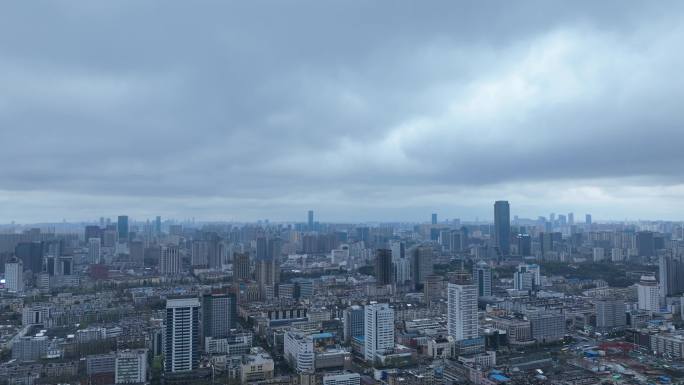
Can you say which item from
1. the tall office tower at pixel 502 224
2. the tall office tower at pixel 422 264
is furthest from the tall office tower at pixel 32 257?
the tall office tower at pixel 502 224

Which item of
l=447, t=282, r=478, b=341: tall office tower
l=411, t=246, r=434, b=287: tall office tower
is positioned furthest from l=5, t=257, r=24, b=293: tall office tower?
l=447, t=282, r=478, b=341: tall office tower

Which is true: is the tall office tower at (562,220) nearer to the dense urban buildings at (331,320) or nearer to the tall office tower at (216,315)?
the dense urban buildings at (331,320)

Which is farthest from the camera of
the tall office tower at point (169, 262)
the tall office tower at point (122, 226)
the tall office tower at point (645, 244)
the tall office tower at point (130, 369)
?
the tall office tower at point (122, 226)

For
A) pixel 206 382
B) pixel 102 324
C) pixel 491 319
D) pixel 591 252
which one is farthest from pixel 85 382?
pixel 591 252

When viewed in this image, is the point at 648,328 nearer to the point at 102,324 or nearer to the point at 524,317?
the point at 524,317

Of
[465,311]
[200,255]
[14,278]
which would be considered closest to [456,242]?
[200,255]

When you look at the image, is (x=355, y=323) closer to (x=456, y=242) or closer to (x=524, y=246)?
(x=524, y=246)
